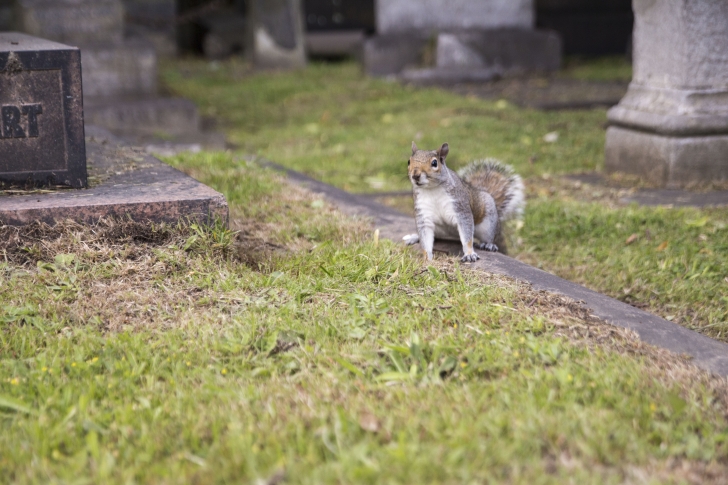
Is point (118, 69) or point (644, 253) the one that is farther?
point (118, 69)

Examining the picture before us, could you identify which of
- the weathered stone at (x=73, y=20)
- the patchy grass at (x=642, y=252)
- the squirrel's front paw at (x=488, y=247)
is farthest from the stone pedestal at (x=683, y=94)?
the weathered stone at (x=73, y=20)

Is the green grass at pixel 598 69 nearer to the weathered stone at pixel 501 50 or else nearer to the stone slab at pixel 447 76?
the weathered stone at pixel 501 50

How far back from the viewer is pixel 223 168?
4.75 metres

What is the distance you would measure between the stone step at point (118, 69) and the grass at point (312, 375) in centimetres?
434

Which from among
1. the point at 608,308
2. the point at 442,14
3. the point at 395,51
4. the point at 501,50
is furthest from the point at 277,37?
the point at 608,308

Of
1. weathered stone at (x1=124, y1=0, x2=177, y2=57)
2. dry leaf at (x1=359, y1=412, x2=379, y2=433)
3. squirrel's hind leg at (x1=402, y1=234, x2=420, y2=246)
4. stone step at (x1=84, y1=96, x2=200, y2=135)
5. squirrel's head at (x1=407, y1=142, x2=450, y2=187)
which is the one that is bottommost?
dry leaf at (x1=359, y1=412, x2=379, y2=433)

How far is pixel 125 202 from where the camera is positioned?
324 centimetres

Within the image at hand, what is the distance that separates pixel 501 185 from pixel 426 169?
695mm

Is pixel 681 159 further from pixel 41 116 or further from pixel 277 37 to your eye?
pixel 277 37

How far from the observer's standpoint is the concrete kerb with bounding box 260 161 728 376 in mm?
2592

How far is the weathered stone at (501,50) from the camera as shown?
34.8 ft

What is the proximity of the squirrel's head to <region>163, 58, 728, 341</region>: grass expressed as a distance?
1.08 metres

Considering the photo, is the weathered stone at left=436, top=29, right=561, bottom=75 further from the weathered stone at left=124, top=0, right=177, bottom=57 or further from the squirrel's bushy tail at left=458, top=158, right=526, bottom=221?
the squirrel's bushy tail at left=458, top=158, right=526, bottom=221

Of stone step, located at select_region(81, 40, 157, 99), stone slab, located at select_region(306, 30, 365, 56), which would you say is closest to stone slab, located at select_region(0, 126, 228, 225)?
stone step, located at select_region(81, 40, 157, 99)
